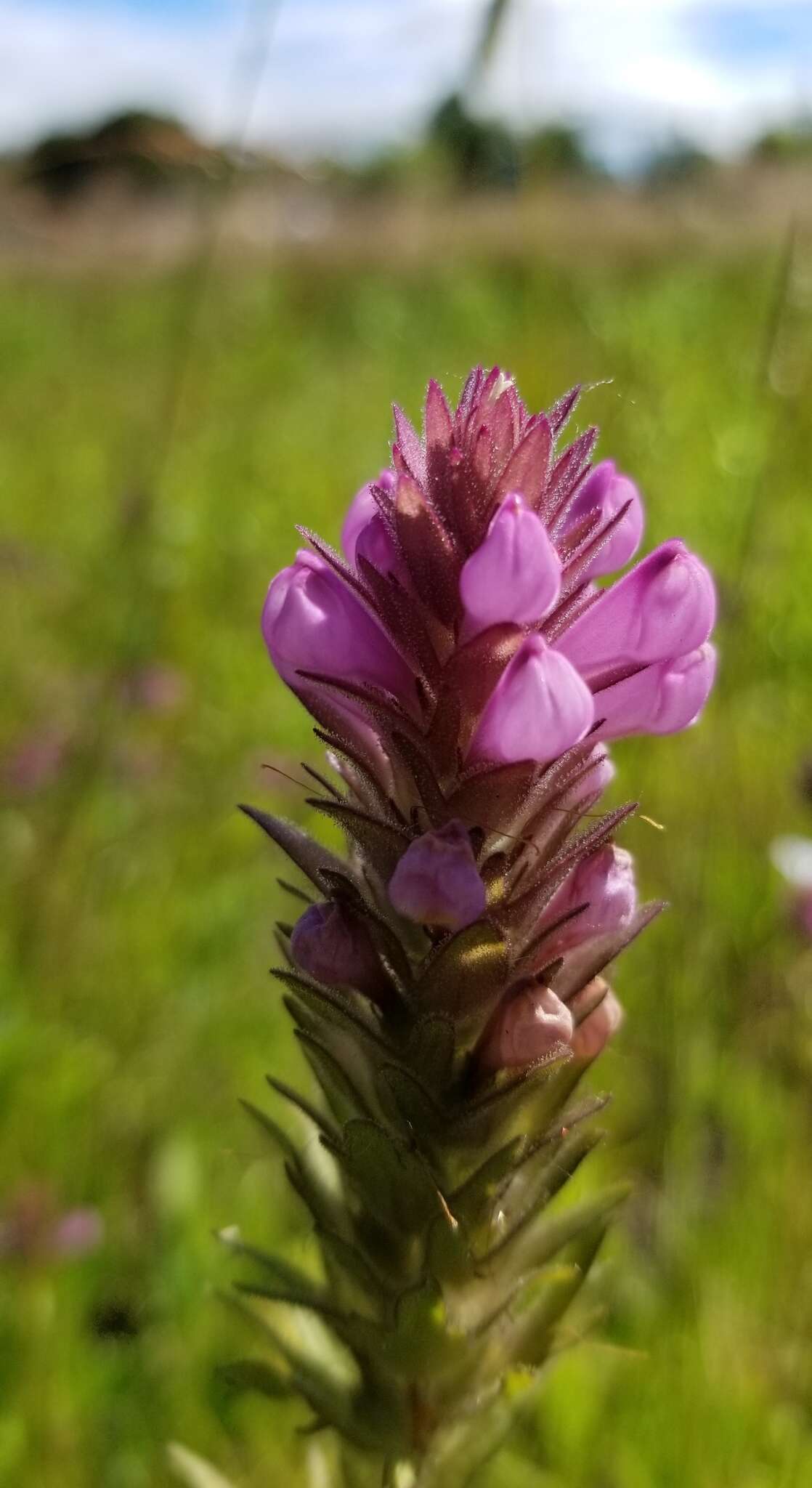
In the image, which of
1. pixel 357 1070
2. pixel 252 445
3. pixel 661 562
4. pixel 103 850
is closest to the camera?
pixel 661 562

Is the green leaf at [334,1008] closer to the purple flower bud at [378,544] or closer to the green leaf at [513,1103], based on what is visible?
the green leaf at [513,1103]

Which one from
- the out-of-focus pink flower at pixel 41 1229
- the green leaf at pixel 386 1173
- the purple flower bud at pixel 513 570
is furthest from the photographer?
the out-of-focus pink flower at pixel 41 1229

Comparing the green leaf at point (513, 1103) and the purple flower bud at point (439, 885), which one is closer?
the purple flower bud at point (439, 885)

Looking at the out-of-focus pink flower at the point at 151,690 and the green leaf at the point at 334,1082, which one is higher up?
the out-of-focus pink flower at the point at 151,690

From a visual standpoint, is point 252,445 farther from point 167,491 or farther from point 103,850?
point 103,850

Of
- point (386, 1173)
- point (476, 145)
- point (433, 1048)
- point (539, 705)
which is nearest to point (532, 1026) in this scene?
point (433, 1048)

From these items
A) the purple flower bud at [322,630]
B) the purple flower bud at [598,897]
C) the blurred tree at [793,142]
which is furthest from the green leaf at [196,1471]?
the blurred tree at [793,142]

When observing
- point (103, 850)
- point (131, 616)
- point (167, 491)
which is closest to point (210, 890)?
point (103, 850)
